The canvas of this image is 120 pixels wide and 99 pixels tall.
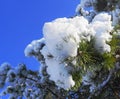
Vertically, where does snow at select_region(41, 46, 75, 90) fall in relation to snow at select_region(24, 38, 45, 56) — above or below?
below

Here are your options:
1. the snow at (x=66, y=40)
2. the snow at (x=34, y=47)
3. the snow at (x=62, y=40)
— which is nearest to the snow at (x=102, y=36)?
the snow at (x=66, y=40)

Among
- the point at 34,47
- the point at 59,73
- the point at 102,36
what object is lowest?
the point at 59,73

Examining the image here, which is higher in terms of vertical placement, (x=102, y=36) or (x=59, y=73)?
(x=102, y=36)

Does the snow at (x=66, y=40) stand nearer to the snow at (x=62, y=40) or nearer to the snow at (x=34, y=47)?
the snow at (x=62, y=40)

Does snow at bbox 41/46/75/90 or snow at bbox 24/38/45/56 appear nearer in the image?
snow at bbox 41/46/75/90

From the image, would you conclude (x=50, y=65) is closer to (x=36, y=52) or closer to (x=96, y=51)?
(x=96, y=51)

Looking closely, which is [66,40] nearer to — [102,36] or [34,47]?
[102,36]

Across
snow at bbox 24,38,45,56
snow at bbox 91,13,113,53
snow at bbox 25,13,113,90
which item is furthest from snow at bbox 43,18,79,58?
snow at bbox 24,38,45,56

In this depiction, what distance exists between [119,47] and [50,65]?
412mm

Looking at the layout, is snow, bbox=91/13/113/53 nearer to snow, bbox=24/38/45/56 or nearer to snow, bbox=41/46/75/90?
snow, bbox=41/46/75/90

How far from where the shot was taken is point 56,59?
61.9 inches

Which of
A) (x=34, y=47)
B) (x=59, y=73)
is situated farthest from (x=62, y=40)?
(x=34, y=47)

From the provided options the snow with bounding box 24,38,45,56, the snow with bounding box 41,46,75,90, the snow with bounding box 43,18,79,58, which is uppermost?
the snow with bounding box 24,38,45,56

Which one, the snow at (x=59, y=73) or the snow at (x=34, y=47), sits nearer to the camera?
the snow at (x=59, y=73)
